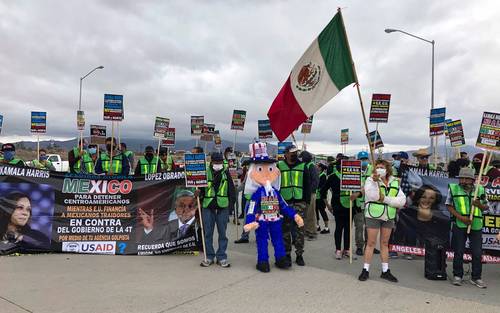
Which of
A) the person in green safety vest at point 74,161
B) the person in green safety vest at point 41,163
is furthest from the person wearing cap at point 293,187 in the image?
the person in green safety vest at point 41,163

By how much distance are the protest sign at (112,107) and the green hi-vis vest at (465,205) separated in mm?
7403

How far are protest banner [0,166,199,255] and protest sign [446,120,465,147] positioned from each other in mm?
9208

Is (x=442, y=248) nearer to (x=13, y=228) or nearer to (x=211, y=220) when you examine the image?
(x=211, y=220)

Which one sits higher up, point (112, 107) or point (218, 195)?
point (112, 107)

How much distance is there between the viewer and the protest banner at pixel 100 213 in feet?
23.6

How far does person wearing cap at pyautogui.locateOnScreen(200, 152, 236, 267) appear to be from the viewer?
675cm

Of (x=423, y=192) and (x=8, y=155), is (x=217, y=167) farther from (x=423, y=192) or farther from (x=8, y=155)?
(x=8, y=155)

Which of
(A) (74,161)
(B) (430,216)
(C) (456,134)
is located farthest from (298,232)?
(C) (456,134)

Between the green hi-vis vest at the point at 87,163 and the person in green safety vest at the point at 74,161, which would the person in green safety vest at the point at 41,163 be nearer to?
the person in green safety vest at the point at 74,161

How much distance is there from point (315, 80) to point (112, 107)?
5.24 m

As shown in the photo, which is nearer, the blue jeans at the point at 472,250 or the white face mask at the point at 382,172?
the blue jeans at the point at 472,250

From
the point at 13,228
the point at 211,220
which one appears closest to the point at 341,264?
the point at 211,220

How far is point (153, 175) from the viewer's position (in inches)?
302

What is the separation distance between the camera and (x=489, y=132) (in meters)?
6.18
